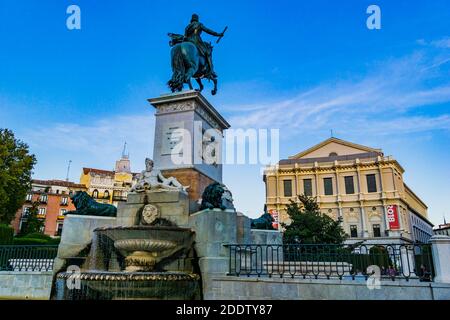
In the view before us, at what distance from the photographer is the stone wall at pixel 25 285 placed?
9.25m

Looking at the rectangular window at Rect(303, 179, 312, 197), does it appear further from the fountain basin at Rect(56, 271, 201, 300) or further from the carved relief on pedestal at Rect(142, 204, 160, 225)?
the fountain basin at Rect(56, 271, 201, 300)

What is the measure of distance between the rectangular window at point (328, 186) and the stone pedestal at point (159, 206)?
206 ft

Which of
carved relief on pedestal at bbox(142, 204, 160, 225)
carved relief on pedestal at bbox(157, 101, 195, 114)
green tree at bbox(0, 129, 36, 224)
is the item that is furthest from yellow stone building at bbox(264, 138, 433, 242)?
carved relief on pedestal at bbox(142, 204, 160, 225)

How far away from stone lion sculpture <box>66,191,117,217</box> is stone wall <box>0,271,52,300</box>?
186 centimetres

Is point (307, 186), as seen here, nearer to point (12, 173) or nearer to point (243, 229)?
point (12, 173)

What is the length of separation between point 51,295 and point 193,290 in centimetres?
398

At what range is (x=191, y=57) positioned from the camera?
1242 centimetres

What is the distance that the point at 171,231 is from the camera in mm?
7926

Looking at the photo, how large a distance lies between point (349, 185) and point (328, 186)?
13.3ft

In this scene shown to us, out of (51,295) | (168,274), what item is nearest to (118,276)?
(168,274)

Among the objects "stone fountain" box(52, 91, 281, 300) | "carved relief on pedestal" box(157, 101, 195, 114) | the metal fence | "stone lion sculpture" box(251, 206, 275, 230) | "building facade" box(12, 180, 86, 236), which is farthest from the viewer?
"building facade" box(12, 180, 86, 236)

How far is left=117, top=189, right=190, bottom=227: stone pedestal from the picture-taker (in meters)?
9.15

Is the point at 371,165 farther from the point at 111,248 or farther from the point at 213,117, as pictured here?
the point at 111,248

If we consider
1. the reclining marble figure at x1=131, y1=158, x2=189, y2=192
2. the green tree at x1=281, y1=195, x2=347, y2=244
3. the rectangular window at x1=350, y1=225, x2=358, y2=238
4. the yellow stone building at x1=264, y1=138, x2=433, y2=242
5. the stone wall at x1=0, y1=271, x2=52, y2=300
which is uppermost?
the yellow stone building at x1=264, y1=138, x2=433, y2=242
